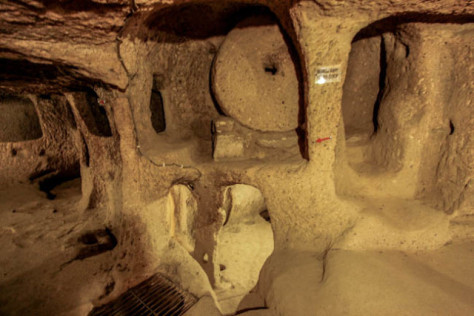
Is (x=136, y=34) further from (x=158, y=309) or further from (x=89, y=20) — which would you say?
(x=158, y=309)

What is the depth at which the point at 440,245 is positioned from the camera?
7.30ft

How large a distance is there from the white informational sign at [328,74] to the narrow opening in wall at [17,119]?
4868mm

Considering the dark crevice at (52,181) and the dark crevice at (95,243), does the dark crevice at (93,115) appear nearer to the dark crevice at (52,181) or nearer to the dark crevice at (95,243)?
the dark crevice at (95,243)

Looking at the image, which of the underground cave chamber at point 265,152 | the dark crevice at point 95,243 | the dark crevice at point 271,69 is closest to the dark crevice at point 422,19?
the underground cave chamber at point 265,152

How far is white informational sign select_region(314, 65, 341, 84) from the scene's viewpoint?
2.03 m

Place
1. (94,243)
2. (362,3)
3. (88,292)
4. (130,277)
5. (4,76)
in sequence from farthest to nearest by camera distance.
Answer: (94,243) < (130,277) < (88,292) < (4,76) < (362,3)

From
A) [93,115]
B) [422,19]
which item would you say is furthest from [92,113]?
[422,19]

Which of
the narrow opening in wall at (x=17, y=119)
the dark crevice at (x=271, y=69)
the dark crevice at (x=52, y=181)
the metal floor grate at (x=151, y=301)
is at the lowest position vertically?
the metal floor grate at (x=151, y=301)

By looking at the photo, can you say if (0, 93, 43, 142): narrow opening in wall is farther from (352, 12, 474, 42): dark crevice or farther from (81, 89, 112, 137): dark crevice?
(352, 12, 474, 42): dark crevice

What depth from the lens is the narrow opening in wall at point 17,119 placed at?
412cm

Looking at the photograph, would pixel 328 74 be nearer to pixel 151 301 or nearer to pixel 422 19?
pixel 422 19

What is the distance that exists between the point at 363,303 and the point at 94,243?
9.92 feet

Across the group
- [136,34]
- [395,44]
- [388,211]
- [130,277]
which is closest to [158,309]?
[130,277]

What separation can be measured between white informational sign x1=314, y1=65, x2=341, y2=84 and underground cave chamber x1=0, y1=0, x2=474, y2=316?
0.06 feet
